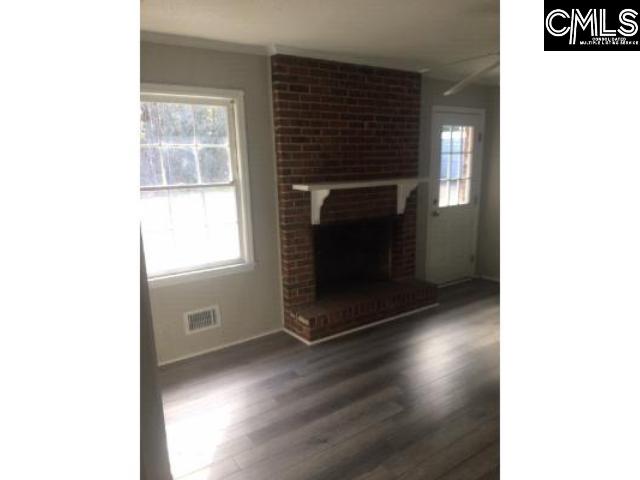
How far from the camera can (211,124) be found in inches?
115

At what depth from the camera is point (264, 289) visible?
3.31 meters

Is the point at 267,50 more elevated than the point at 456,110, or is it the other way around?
the point at 267,50

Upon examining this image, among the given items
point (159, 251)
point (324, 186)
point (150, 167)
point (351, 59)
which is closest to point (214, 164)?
point (150, 167)

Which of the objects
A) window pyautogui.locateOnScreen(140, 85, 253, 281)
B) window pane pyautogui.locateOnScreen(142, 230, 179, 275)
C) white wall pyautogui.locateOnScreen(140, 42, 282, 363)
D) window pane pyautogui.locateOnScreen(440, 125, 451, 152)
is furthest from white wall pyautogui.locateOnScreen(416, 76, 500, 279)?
window pane pyautogui.locateOnScreen(142, 230, 179, 275)

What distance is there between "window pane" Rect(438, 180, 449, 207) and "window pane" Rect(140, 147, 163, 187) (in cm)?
309

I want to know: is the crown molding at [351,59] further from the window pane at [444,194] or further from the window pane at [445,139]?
the window pane at [444,194]

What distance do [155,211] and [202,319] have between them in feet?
3.06

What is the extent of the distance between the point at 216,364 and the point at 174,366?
1.04 feet

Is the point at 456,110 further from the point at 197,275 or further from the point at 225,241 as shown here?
the point at 197,275

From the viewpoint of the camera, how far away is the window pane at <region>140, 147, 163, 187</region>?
2.69 m

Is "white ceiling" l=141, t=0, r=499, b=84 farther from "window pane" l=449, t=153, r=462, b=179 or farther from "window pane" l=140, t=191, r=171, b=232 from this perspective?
"window pane" l=449, t=153, r=462, b=179
